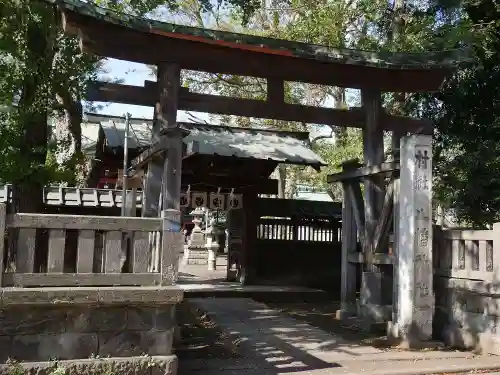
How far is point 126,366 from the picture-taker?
19.7 ft

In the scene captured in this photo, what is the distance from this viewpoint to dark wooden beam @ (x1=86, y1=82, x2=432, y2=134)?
895 cm

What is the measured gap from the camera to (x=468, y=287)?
883cm

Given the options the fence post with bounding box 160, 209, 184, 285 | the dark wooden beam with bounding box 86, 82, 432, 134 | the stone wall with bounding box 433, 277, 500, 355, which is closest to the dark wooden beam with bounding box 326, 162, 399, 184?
the dark wooden beam with bounding box 86, 82, 432, 134

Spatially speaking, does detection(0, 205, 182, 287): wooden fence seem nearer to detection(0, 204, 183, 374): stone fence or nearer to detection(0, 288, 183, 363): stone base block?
detection(0, 204, 183, 374): stone fence

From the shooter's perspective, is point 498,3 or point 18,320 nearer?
point 18,320

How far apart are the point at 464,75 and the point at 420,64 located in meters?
4.07

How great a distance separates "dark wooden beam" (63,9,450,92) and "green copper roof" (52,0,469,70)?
31 mm

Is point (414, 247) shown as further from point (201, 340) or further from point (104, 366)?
point (104, 366)

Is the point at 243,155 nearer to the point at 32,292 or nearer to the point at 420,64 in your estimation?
the point at 420,64

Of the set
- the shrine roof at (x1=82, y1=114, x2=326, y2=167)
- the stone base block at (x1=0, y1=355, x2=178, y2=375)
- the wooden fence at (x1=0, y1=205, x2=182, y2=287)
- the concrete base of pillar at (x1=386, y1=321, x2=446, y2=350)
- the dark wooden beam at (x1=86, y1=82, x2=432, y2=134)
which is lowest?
the concrete base of pillar at (x1=386, y1=321, x2=446, y2=350)

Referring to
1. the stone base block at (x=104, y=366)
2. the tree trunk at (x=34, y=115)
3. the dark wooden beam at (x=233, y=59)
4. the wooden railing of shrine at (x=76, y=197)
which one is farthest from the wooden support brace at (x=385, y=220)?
the wooden railing of shrine at (x=76, y=197)

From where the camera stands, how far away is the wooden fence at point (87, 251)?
5.80m

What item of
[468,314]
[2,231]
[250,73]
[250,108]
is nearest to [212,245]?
[250,108]

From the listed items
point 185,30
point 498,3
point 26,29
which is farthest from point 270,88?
point 498,3
